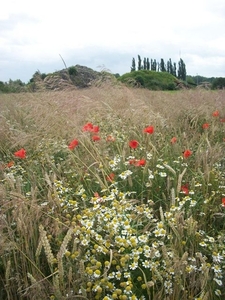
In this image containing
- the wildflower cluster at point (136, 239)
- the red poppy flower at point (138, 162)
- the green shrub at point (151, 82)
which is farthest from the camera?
the green shrub at point (151, 82)

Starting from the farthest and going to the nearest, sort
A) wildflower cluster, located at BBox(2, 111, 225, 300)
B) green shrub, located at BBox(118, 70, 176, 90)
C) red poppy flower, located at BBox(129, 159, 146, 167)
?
1. green shrub, located at BBox(118, 70, 176, 90)
2. red poppy flower, located at BBox(129, 159, 146, 167)
3. wildflower cluster, located at BBox(2, 111, 225, 300)

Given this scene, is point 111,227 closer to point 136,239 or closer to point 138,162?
point 136,239

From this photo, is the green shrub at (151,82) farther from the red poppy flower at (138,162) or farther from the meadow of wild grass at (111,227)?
the red poppy flower at (138,162)

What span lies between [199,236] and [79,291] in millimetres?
860

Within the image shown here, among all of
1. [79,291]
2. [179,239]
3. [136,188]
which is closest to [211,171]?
[136,188]

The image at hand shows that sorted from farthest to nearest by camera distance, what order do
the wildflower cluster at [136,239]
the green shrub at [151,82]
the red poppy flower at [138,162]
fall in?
the green shrub at [151,82], the red poppy flower at [138,162], the wildflower cluster at [136,239]

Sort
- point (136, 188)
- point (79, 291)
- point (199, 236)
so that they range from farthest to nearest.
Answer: point (136, 188) < point (199, 236) < point (79, 291)

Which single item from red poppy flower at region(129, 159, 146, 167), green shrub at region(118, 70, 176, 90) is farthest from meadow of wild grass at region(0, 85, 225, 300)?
green shrub at region(118, 70, 176, 90)

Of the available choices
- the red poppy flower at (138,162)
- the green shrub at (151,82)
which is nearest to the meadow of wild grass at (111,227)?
the red poppy flower at (138,162)

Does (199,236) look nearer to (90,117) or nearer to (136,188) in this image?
(136,188)

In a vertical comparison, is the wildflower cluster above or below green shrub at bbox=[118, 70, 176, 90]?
below

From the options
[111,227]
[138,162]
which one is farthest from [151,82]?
[111,227]

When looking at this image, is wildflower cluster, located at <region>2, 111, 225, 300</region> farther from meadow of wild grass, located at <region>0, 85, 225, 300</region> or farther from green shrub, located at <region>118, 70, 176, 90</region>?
green shrub, located at <region>118, 70, 176, 90</region>

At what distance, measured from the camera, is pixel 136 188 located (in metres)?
2.74
